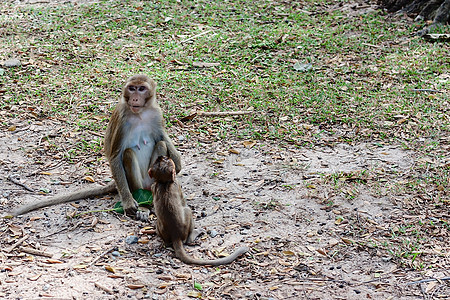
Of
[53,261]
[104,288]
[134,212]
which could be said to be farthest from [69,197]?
[104,288]

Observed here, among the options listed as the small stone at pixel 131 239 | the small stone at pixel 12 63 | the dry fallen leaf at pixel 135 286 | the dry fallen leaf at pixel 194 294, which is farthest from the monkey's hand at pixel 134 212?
the small stone at pixel 12 63

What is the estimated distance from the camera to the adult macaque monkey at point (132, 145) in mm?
6406

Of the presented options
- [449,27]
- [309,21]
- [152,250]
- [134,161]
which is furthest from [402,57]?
[152,250]

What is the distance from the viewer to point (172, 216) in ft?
18.4

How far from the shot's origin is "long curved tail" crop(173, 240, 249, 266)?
17.9 feet

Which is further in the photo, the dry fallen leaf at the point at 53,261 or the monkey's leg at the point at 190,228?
the monkey's leg at the point at 190,228

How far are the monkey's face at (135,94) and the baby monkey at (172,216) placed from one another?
0.82m

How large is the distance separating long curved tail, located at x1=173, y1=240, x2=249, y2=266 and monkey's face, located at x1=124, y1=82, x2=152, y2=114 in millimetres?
1682

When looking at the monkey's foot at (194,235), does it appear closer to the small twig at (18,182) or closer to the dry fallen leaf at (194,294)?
the dry fallen leaf at (194,294)

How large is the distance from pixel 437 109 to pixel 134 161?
16.4 feet

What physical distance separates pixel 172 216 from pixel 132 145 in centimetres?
139

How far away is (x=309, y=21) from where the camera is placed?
1238 centimetres

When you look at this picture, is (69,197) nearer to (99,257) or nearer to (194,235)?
(99,257)

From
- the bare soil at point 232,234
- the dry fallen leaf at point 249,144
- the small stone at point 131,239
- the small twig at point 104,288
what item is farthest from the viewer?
the dry fallen leaf at point 249,144
